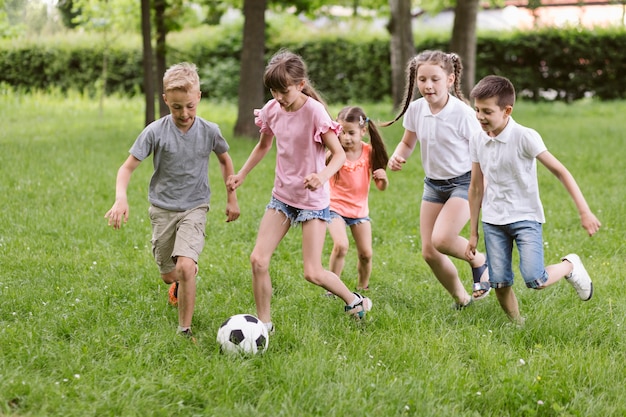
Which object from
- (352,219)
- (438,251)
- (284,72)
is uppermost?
(284,72)

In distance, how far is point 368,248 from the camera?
6492 mm

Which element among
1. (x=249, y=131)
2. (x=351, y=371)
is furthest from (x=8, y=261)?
(x=249, y=131)

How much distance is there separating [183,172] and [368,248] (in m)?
1.81

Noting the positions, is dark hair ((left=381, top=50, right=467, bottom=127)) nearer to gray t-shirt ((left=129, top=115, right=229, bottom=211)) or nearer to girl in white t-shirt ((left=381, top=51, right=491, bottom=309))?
girl in white t-shirt ((left=381, top=51, right=491, bottom=309))

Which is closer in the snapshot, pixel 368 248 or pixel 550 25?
pixel 368 248

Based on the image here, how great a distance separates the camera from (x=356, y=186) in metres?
6.56

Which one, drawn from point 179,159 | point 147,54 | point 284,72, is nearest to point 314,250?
point 179,159

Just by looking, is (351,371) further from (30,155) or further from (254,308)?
(30,155)

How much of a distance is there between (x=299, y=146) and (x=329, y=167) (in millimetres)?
279

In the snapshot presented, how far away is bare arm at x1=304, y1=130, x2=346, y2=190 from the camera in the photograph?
4.97m

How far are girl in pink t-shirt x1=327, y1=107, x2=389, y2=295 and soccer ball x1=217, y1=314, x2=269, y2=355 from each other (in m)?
1.66

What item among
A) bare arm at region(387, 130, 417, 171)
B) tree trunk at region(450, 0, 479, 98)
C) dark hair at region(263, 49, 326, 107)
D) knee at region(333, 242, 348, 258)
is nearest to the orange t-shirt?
knee at region(333, 242, 348, 258)

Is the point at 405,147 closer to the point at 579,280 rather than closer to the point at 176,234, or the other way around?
the point at 579,280

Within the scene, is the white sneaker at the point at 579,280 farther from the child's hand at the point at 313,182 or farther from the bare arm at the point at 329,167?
A: the child's hand at the point at 313,182
